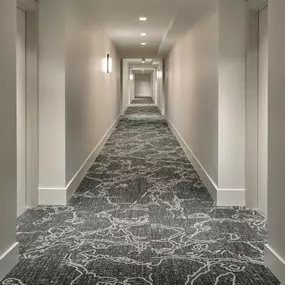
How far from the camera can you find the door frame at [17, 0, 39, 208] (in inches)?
199

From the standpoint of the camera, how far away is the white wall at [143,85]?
4338cm

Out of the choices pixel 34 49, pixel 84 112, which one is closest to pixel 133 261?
pixel 34 49

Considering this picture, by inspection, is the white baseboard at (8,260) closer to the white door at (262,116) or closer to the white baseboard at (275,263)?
the white baseboard at (275,263)

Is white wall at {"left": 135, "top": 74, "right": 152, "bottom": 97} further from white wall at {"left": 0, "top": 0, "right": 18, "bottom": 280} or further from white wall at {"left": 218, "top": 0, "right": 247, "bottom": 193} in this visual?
white wall at {"left": 0, "top": 0, "right": 18, "bottom": 280}

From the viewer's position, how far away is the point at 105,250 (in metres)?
3.82

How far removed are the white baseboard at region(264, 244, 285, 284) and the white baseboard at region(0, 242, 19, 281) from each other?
72.3 inches

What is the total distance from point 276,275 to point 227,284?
→ 373mm

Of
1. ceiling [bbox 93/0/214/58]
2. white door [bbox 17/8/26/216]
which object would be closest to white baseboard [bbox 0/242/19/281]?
white door [bbox 17/8/26/216]

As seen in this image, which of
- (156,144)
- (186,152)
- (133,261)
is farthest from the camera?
(156,144)

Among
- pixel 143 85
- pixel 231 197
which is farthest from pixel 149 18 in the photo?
pixel 143 85

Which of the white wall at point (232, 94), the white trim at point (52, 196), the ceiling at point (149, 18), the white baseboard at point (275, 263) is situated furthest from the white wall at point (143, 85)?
the white baseboard at point (275, 263)

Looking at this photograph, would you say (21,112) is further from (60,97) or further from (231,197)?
(231,197)

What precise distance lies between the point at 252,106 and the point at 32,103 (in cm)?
243

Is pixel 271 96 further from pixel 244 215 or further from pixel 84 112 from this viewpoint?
pixel 84 112
